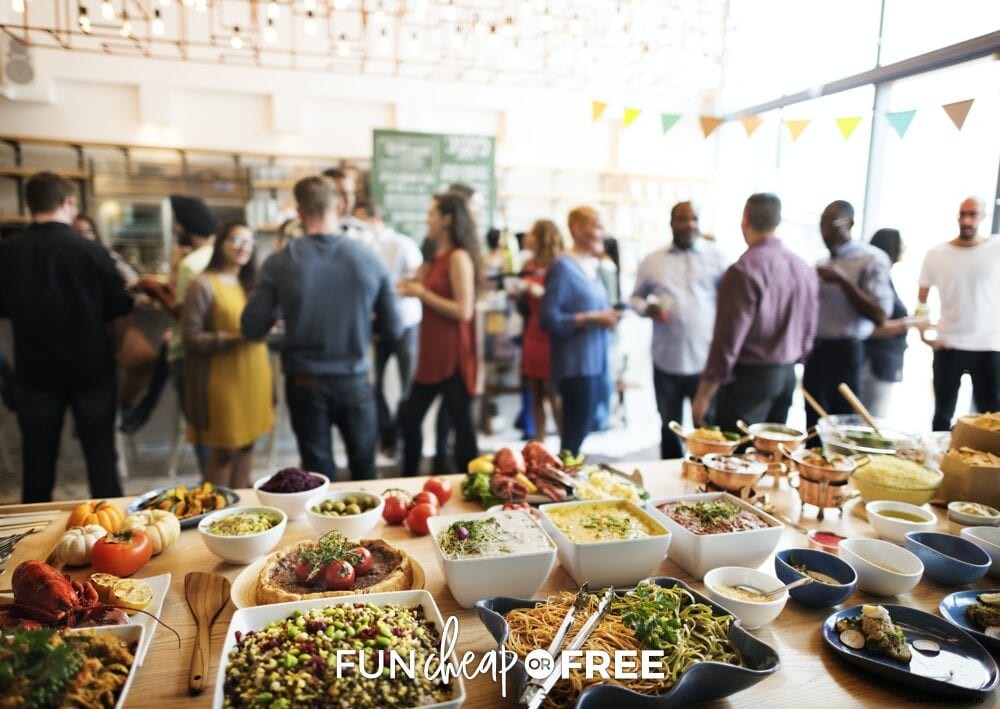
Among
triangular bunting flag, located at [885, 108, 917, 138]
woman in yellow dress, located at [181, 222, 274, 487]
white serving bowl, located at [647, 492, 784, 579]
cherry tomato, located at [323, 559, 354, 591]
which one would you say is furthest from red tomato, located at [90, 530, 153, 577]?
triangular bunting flag, located at [885, 108, 917, 138]

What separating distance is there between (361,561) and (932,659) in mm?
1113

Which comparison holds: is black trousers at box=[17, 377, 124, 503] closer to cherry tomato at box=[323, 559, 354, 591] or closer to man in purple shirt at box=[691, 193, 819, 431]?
cherry tomato at box=[323, 559, 354, 591]

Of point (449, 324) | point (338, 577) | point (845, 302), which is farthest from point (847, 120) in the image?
point (338, 577)

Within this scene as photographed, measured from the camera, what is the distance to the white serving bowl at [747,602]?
1.29 m

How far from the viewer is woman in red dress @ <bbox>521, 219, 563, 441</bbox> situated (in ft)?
14.7

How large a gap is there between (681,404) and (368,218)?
2.61 m

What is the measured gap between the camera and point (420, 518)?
5.60ft

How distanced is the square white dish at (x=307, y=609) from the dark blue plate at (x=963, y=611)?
1.00 meters

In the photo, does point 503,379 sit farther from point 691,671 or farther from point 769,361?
point 691,671

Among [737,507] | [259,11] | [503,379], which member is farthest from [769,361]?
[259,11]

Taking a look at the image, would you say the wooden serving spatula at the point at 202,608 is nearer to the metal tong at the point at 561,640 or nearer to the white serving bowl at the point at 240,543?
the white serving bowl at the point at 240,543

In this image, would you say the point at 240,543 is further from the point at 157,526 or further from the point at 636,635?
the point at 636,635

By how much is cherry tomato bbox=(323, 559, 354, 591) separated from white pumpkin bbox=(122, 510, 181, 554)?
0.51 meters

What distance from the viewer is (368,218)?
16.0 ft
